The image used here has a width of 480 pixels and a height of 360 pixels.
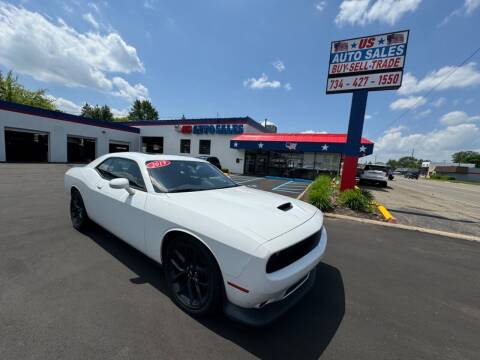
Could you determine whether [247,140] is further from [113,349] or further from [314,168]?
[113,349]

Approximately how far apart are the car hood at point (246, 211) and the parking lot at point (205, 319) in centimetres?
100

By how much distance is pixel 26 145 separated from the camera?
63.4 ft

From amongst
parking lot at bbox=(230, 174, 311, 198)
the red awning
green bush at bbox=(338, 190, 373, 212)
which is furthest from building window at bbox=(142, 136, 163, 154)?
green bush at bbox=(338, 190, 373, 212)

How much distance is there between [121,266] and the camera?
9.66 feet

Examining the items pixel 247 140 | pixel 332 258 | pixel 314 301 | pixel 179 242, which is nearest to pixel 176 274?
pixel 179 242

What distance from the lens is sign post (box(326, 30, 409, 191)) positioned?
7566 millimetres

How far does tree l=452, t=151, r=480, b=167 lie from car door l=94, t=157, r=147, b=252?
120980 millimetres

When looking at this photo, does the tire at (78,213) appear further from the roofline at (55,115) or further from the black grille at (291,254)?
the roofline at (55,115)

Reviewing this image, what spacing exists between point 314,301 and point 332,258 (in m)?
1.31

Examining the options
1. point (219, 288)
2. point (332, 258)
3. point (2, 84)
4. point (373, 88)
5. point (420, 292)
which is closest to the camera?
point (219, 288)

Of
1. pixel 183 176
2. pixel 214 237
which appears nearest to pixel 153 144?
pixel 183 176

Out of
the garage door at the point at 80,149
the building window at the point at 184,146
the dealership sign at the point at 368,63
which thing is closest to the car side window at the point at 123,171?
the dealership sign at the point at 368,63

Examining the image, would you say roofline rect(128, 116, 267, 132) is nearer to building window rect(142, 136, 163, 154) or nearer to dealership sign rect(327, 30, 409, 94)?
building window rect(142, 136, 163, 154)

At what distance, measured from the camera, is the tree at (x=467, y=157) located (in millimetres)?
85912
